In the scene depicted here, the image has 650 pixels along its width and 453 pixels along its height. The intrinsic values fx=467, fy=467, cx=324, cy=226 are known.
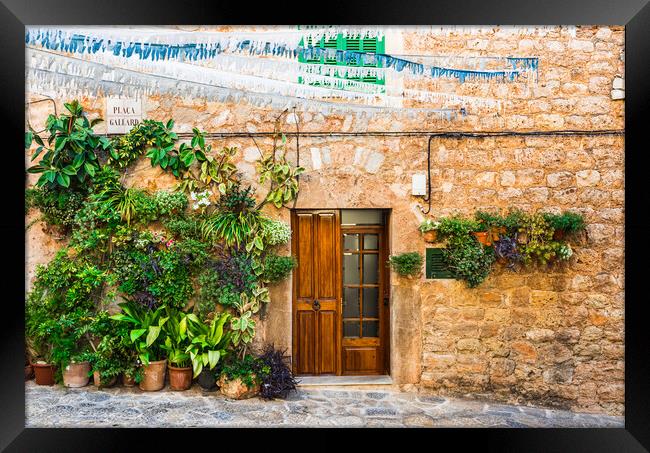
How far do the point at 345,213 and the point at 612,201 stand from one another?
9.79 feet

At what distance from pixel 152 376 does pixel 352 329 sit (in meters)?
2.27

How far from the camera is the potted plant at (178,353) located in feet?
16.4

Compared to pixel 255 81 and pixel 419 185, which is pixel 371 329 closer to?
pixel 419 185

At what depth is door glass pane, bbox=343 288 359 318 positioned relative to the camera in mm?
5508

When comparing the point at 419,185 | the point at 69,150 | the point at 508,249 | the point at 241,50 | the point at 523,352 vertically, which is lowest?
the point at 523,352

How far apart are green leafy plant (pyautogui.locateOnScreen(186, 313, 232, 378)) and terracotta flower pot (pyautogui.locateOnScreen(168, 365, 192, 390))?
4.1 inches

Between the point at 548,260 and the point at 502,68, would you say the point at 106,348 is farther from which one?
the point at 502,68

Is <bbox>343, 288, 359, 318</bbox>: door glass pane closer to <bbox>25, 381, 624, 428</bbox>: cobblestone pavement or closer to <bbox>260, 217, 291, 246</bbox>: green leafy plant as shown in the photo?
<bbox>25, 381, 624, 428</bbox>: cobblestone pavement

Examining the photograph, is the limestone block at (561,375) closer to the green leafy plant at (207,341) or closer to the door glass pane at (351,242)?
the door glass pane at (351,242)

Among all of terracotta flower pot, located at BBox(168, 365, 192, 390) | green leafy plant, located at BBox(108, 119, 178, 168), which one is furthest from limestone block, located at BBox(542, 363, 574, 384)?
green leafy plant, located at BBox(108, 119, 178, 168)

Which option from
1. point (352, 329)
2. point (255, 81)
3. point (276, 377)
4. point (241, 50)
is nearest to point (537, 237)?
point (352, 329)

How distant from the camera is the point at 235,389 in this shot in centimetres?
484

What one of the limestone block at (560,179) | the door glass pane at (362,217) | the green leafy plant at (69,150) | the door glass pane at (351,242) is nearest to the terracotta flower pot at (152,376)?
the green leafy plant at (69,150)

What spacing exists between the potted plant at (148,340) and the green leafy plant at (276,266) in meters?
1.20
